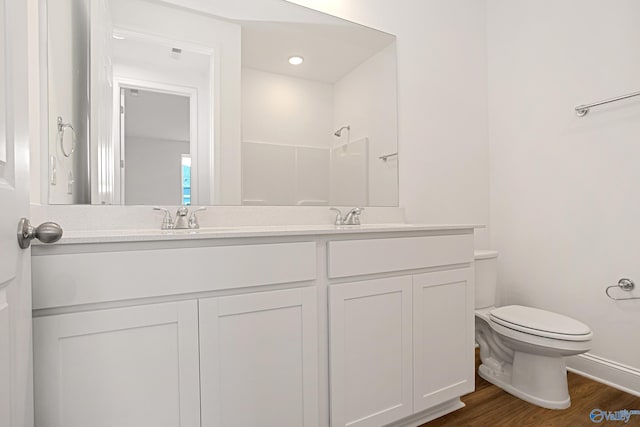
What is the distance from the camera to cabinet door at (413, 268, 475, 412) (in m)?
1.39

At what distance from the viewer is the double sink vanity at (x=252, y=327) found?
0.85 metres

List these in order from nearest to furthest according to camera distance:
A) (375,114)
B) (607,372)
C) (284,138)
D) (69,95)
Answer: (69,95) < (284,138) < (607,372) < (375,114)

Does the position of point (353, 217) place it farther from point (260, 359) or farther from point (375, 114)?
point (260, 359)

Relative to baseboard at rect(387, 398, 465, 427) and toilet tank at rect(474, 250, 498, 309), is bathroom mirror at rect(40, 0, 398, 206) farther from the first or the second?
baseboard at rect(387, 398, 465, 427)

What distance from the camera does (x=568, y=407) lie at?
1582 mm

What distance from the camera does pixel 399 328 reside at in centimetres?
134

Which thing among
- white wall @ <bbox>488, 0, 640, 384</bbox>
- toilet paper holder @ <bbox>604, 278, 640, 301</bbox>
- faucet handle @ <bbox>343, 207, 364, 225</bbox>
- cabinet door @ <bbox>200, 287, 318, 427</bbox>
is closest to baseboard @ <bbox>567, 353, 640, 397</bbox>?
white wall @ <bbox>488, 0, 640, 384</bbox>

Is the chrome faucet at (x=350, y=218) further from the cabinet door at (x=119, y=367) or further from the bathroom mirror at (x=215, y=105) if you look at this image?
the cabinet door at (x=119, y=367)

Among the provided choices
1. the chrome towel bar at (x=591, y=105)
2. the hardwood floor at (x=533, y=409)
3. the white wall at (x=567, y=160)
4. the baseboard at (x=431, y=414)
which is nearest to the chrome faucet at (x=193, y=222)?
Result: the baseboard at (x=431, y=414)

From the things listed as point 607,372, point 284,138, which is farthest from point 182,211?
point 607,372

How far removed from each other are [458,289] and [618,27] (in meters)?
1.61

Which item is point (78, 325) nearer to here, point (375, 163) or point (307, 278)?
point (307, 278)

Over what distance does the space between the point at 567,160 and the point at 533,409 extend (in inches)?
53.3

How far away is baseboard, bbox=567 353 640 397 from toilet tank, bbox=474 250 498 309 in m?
0.55
